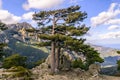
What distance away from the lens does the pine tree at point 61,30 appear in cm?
4962

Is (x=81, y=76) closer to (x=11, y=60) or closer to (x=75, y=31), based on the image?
(x=75, y=31)

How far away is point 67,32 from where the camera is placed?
171 feet

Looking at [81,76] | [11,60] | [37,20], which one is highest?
[37,20]

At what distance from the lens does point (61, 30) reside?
175 ft

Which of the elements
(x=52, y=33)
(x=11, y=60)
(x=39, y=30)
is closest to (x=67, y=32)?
(x=52, y=33)

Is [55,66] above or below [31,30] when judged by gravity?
below

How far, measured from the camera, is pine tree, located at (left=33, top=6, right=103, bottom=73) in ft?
A: 163

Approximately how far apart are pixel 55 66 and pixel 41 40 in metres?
6.64

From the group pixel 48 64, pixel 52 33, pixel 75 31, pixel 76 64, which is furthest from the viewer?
pixel 76 64

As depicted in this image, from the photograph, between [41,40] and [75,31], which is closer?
[75,31]

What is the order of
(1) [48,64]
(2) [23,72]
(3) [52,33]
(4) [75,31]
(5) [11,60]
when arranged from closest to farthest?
(2) [23,72] → (4) [75,31] → (3) [52,33] → (1) [48,64] → (5) [11,60]

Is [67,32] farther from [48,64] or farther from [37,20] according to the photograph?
[48,64]

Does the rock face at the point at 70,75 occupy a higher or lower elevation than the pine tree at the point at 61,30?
lower

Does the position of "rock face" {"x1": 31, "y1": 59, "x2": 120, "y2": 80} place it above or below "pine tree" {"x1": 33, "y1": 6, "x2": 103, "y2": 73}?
below
